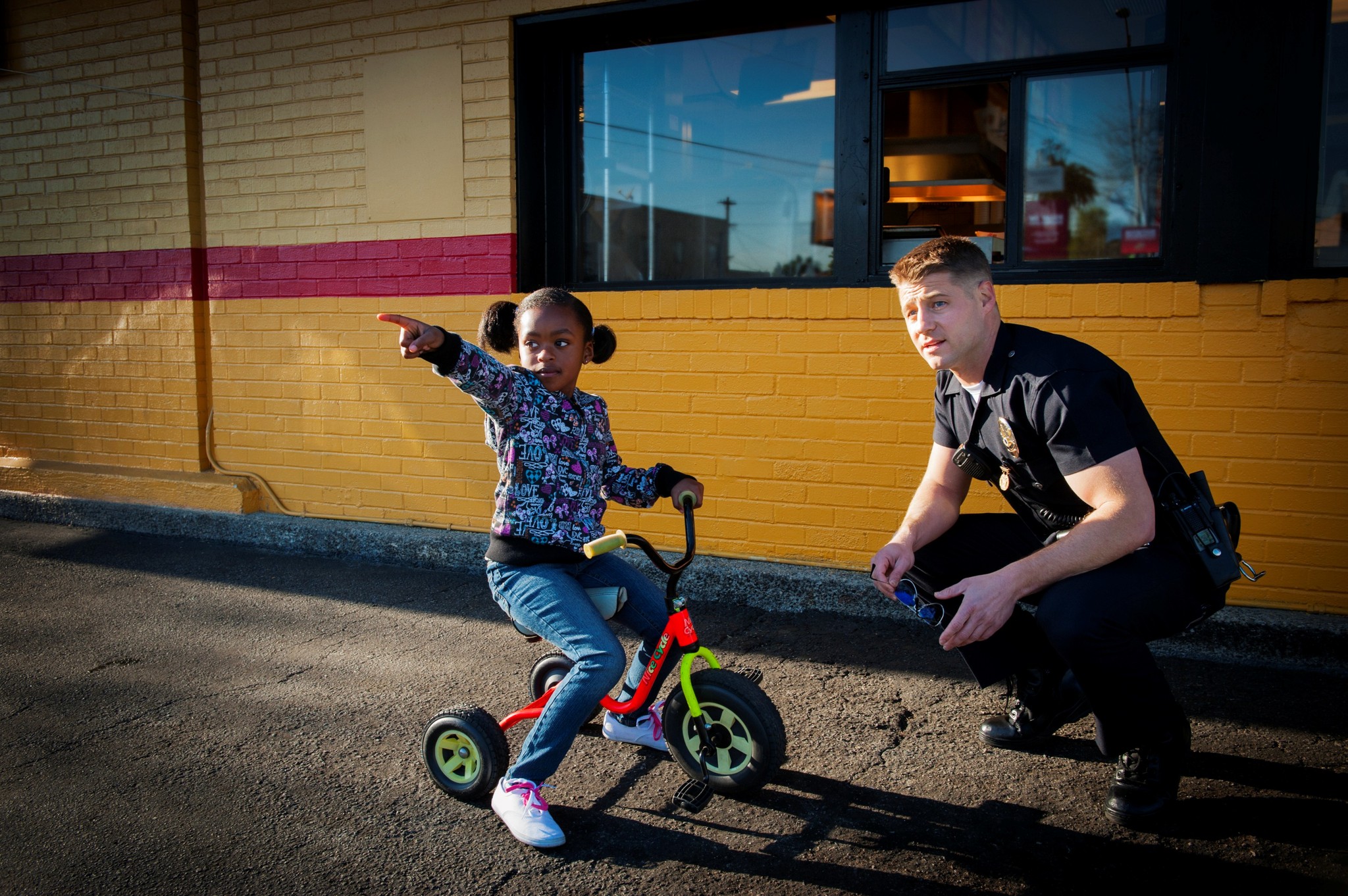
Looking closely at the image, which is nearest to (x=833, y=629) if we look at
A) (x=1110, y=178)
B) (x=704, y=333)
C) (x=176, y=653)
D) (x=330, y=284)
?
(x=704, y=333)

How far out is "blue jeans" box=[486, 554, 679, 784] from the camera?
2.79 metres

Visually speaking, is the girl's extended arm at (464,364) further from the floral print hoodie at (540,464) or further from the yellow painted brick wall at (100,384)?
the yellow painted brick wall at (100,384)

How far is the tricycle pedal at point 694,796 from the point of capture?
2.88m

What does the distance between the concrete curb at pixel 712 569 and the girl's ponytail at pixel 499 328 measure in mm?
2374

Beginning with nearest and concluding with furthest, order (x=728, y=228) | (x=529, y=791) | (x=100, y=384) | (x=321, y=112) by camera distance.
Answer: (x=529, y=791), (x=728, y=228), (x=321, y=112), (x=100, y=384)

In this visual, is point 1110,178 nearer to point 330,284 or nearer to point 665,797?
point 665,797

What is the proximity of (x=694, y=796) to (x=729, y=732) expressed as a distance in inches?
8.5

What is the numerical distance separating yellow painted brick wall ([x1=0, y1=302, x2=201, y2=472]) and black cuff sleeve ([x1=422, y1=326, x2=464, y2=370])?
503 centimetres

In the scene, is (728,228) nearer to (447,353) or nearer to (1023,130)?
(1023,130)

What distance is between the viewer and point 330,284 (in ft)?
20.7

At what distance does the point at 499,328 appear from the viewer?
3.13 m

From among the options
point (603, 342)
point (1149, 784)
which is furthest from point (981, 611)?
point (603, 342)

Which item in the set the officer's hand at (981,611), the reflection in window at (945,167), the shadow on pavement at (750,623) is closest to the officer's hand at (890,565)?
the officer's hand at (981,611)

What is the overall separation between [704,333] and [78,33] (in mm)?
5475
